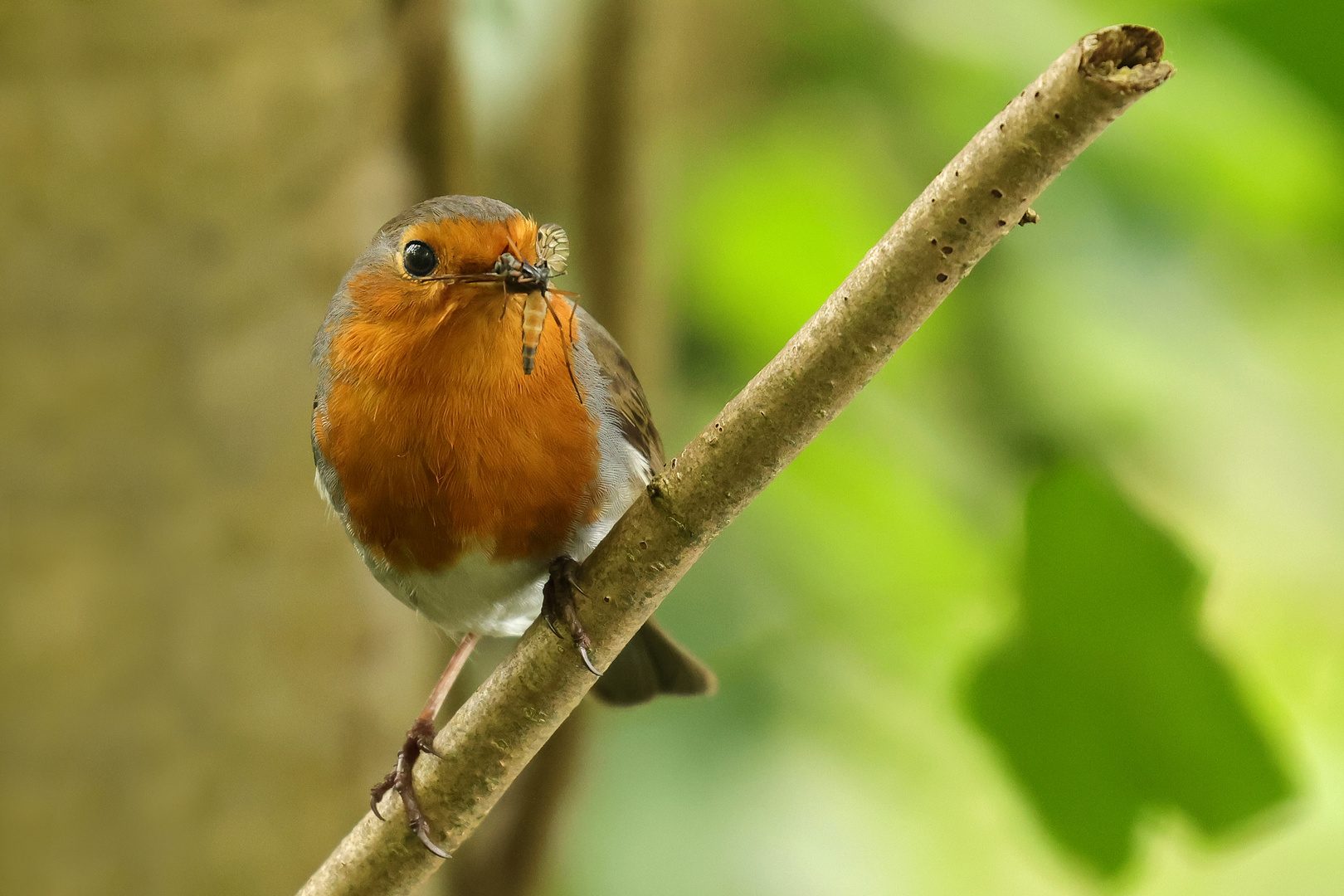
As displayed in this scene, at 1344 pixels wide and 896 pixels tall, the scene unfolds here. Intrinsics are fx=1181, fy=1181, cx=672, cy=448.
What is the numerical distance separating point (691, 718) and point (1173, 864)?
5.27 ft

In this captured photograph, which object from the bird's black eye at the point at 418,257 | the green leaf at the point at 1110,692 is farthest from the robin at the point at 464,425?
the green leaf at the point at 1110,692

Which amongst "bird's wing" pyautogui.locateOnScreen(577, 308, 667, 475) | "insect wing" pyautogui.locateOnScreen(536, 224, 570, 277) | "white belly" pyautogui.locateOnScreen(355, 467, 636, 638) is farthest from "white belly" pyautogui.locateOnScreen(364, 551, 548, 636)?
"insect wing" pyautogui.locateOnScreen(536, 224, 570, 277)

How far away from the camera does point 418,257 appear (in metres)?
1.64

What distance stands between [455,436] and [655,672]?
3.17 feet

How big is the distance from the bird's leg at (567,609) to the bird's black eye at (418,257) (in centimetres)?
48

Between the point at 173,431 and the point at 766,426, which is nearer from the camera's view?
the point at 766,426

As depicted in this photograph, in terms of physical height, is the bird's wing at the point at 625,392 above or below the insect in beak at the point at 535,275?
below

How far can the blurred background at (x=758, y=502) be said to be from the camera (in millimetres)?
2590

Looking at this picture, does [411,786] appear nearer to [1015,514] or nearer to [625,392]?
[625,392]

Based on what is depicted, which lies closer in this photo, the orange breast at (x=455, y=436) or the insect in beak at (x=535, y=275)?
the insect in beak at (x=535, y=275)

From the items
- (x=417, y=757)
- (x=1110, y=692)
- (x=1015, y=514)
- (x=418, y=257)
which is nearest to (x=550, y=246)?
(x=418, y=257)

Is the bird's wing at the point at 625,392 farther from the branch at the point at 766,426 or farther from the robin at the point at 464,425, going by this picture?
the branch at the point at 766,426

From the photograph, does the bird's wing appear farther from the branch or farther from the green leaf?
the green leaf

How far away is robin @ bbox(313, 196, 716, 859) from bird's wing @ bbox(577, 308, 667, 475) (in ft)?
0.04
